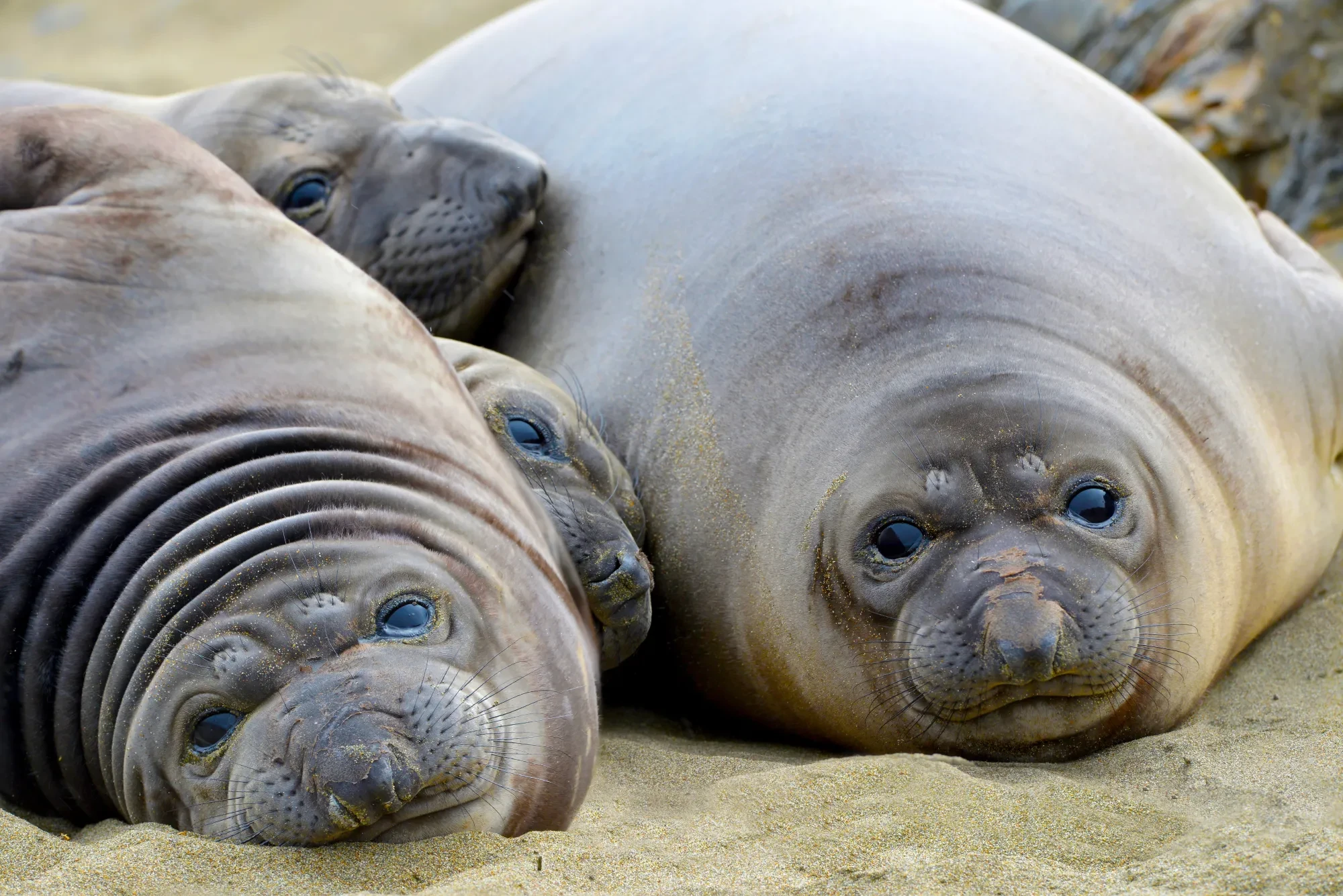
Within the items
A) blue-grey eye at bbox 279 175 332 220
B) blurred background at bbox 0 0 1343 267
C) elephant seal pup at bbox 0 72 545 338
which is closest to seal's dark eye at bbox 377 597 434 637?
elephant seal pup at bbox 0 72 545 338

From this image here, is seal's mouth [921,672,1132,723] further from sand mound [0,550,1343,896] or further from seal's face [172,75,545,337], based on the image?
seal's face [172,75,545,337]

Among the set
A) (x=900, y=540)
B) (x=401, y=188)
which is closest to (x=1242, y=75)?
(x=401, y=188)

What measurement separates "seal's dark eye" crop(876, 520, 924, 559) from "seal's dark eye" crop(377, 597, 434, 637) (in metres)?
0.98

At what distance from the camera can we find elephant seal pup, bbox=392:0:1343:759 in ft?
10.6

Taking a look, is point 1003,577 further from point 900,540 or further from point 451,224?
point 451,224

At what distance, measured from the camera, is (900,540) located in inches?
130

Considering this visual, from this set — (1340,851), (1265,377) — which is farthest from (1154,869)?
(1265,377)

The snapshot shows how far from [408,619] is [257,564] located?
25 cm

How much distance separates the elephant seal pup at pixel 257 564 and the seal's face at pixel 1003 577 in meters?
0.58

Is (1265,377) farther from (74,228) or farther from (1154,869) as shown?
(74,228)

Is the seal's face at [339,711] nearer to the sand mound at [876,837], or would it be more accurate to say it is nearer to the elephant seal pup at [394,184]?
the sand mound at [876,837]

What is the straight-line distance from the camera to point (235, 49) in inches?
492

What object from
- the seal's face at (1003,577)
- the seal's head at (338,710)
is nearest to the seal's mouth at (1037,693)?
the seal's face at (1003,577)

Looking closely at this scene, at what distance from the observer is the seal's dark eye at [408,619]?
269 cm
